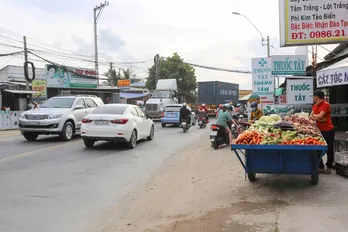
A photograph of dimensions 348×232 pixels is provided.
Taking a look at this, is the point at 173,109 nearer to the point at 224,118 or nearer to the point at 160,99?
the point at 160,99

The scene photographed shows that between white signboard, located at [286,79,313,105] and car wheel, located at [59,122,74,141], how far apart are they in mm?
8834

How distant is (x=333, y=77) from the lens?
10.1 meters

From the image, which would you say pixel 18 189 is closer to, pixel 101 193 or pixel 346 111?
pixel 101 193

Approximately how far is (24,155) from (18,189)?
419 centimetres

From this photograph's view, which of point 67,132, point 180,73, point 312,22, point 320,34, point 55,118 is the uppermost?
point 180,73

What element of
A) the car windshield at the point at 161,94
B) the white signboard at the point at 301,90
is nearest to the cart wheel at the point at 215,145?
the white signboard at the point at 301,90

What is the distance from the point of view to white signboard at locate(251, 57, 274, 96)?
15.3 meters

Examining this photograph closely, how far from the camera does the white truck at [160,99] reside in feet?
102

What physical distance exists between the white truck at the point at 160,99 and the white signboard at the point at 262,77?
600 inches

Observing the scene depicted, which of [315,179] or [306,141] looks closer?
[306,141]

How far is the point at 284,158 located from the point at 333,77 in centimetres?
515

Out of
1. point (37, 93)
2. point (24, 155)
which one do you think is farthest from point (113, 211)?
point (37, 93)

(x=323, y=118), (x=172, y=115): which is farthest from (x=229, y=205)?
(x=172, y=115)

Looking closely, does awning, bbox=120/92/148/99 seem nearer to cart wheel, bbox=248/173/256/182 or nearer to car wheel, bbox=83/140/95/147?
car wheel, bbox=83/140/95/147
